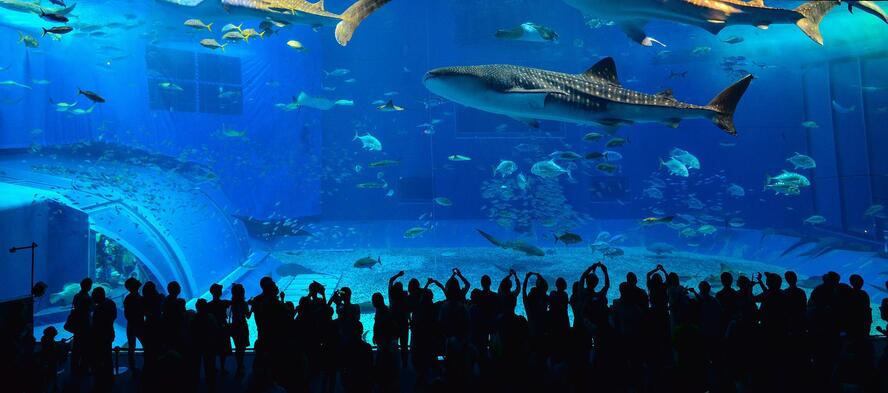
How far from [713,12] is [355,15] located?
11.4ft

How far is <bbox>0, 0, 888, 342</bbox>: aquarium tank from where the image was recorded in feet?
34.9

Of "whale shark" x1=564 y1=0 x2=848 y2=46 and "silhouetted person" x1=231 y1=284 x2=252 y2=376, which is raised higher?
"whale shark" x1=564 y1=0 x2=848 y2=46

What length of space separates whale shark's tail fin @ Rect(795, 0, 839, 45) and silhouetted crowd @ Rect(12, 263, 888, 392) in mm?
2392

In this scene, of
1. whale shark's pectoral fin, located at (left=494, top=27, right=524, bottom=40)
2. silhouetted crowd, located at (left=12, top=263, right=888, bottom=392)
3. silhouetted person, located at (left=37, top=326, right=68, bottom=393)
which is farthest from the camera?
whale shark's pectoral fin, located at (left=494, top=27, right=524, bottom=40)

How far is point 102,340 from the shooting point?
387 cm

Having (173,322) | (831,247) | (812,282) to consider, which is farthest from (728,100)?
(831,247)

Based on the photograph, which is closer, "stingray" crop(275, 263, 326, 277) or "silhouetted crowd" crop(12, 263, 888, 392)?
"silhouetted crowd" crop(12, 263, 888, 392)

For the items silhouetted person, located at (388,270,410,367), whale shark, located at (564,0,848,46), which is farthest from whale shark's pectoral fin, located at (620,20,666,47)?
silhouetted person, located at (388,270,410,367)

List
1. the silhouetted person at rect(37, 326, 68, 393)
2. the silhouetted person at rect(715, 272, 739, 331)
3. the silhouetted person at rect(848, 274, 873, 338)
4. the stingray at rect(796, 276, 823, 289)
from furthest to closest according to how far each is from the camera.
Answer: the stingray at rect(796, 276, 823, 289) → the silhouetted person at rect(715, 272, 739, 331) → the silhouetted person at rect(848, 274, 873, 338) → the silhouetted person at rect(37, 326, 68, 393)

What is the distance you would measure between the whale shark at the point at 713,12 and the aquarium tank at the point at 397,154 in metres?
0.04

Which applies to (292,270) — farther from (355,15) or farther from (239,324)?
(355,15)

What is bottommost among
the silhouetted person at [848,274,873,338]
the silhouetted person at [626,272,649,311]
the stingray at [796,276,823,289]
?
the stingray at [796,276,823,289]

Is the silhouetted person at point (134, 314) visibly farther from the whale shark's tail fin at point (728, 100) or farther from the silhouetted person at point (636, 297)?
the whale shark's tail fin at point (728, 100)

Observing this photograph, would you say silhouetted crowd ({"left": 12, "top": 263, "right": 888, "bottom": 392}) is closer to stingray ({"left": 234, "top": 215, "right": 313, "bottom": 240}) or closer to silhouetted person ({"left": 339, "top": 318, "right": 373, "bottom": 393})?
silhouetted person ({"left": 339, "top": 318, "right": 373, "bottom": 393})
